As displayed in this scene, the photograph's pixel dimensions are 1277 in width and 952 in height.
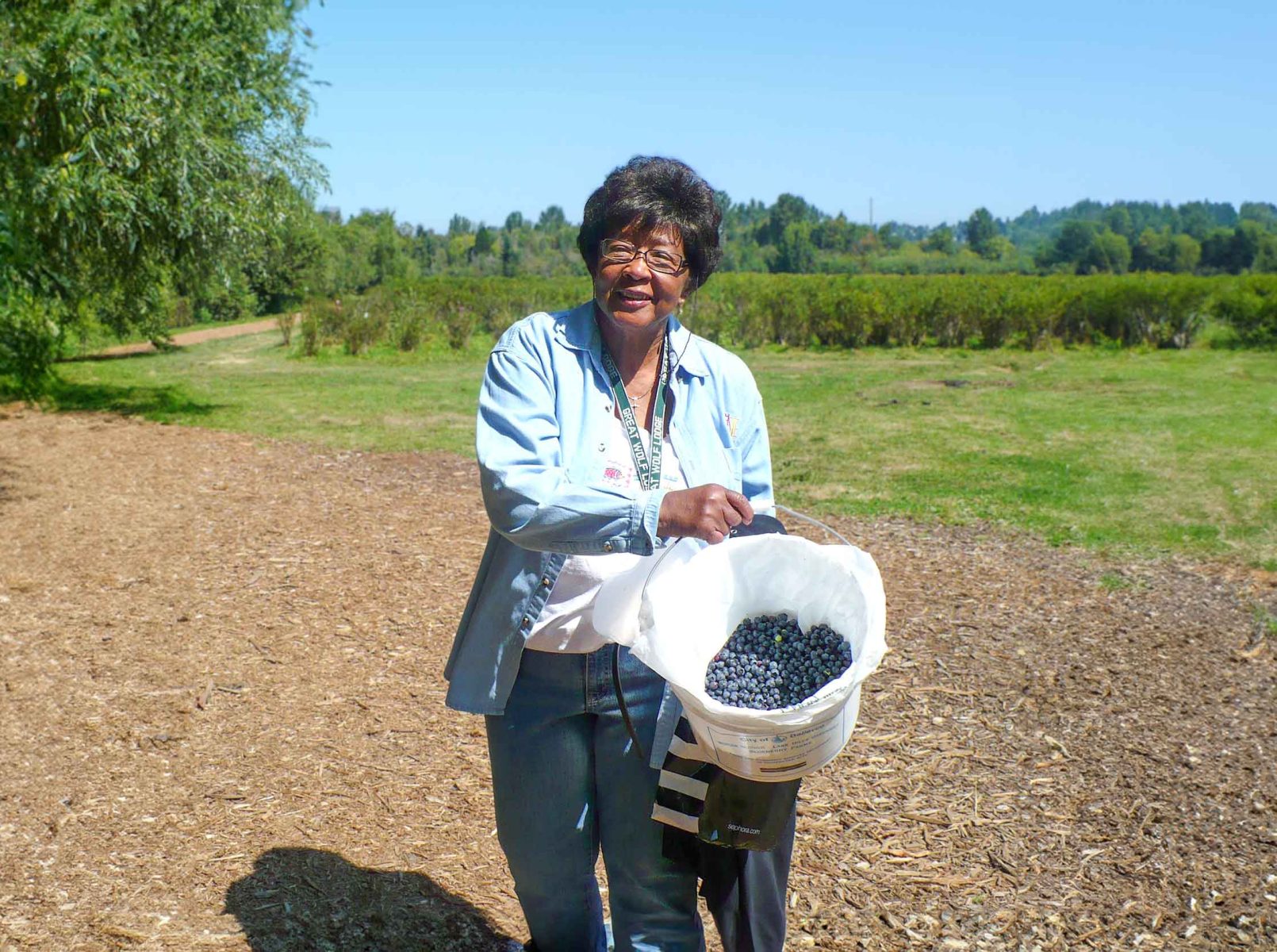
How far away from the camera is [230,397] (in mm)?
14773

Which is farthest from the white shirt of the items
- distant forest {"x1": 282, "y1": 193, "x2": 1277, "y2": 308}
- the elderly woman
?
distant forest {"x1": 282, "y1": 193, "x2": 1277, "y2": 308}

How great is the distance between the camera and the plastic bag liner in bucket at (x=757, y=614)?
1987 millimetres

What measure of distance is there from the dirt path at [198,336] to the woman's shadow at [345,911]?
794 inches

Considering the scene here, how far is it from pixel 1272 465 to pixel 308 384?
12.0 meters

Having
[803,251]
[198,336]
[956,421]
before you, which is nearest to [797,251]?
[803,251]

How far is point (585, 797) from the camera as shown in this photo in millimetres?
2479

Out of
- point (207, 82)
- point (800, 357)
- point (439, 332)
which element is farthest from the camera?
point (439, 332)

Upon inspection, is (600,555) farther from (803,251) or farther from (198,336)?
(803,251)

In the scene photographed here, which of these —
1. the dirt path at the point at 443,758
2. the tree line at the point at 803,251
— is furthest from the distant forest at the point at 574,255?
the dirt path at the point at 443,758

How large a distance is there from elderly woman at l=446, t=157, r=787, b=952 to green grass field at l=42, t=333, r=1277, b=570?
19.4 feet

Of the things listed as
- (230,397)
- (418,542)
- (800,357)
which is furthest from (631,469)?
(800,357)

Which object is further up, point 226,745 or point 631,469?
point 631,469

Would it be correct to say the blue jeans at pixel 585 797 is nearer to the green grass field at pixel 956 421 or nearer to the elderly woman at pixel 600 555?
the elderly woman at pixel 600 555

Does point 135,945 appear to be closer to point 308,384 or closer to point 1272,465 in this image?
point 1272,465
